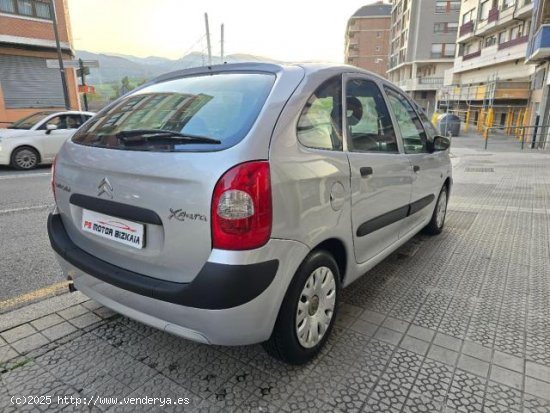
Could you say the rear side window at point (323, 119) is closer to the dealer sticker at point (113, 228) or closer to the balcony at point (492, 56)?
the dealer sticker at point (113, 228)

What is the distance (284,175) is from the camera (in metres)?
1.85

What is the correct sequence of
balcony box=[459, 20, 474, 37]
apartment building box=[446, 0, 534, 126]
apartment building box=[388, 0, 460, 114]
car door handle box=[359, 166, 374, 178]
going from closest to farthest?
car door handle box=[359, 166, 374, 178] < apartment building box=[446, 0, 534, 126] < balcony box=[459, 20, 474, 37] < apartment building box=[388, 0, 460, 114]

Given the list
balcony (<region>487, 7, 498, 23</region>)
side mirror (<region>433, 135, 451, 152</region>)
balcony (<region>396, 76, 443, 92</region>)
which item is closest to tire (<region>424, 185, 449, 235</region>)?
side mirror (<region>433, 135, 451, 152</region>)

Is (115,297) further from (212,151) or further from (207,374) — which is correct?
(212,151)

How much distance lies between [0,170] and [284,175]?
10.1m

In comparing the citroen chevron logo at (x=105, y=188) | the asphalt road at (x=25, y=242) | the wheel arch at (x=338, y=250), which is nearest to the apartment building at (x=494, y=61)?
the asphalt road at (x=25, y=242)

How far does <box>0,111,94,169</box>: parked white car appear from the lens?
9.13 metres

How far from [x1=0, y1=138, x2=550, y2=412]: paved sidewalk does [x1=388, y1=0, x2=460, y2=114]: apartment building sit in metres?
54.8

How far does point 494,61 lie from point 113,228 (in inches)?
1478

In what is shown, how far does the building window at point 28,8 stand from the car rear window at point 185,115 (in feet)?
60.0

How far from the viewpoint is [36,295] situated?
2.98m

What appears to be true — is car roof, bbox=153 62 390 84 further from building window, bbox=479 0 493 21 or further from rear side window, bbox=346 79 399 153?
building window, bbox=479 0 493 21

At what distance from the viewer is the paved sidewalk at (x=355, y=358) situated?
1.98m

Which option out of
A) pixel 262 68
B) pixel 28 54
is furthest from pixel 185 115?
pixel 28 54
